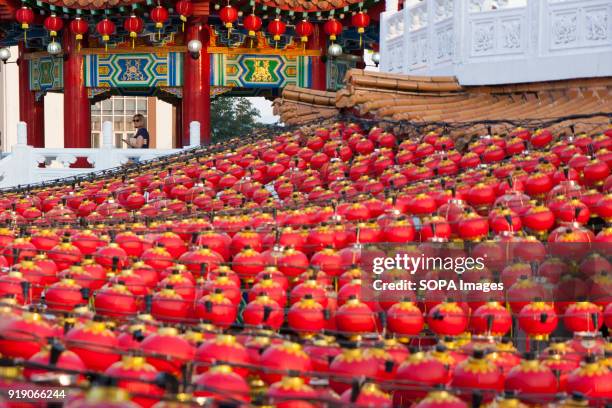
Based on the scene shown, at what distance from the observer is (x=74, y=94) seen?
21641 millimetres

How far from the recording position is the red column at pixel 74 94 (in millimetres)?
21562

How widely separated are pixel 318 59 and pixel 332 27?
35.2 inches

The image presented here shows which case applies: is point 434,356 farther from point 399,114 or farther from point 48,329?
point 399,114

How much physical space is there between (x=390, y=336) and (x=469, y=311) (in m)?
0.57

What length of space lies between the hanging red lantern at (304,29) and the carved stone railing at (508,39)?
16.1ft

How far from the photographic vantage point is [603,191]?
9.11 metres

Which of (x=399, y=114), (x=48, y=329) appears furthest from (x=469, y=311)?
(x=399, y=114)

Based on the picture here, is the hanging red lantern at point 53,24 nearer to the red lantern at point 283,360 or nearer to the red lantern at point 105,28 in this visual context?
the red lantern at point 105,28

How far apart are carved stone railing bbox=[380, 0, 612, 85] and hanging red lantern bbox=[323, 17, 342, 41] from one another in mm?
5104

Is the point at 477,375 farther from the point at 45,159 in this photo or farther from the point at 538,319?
the point at 45,159

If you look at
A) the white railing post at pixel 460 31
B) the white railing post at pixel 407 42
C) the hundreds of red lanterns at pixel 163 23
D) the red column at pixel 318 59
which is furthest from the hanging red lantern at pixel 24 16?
the white railing post at pixel 460 31

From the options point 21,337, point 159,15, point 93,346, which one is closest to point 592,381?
point 93,346

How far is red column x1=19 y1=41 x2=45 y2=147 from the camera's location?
75.6 feet

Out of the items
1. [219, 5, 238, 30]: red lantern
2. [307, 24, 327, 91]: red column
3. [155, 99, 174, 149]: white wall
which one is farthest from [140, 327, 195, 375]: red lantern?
[155, 99, 174, 149]: white wall
